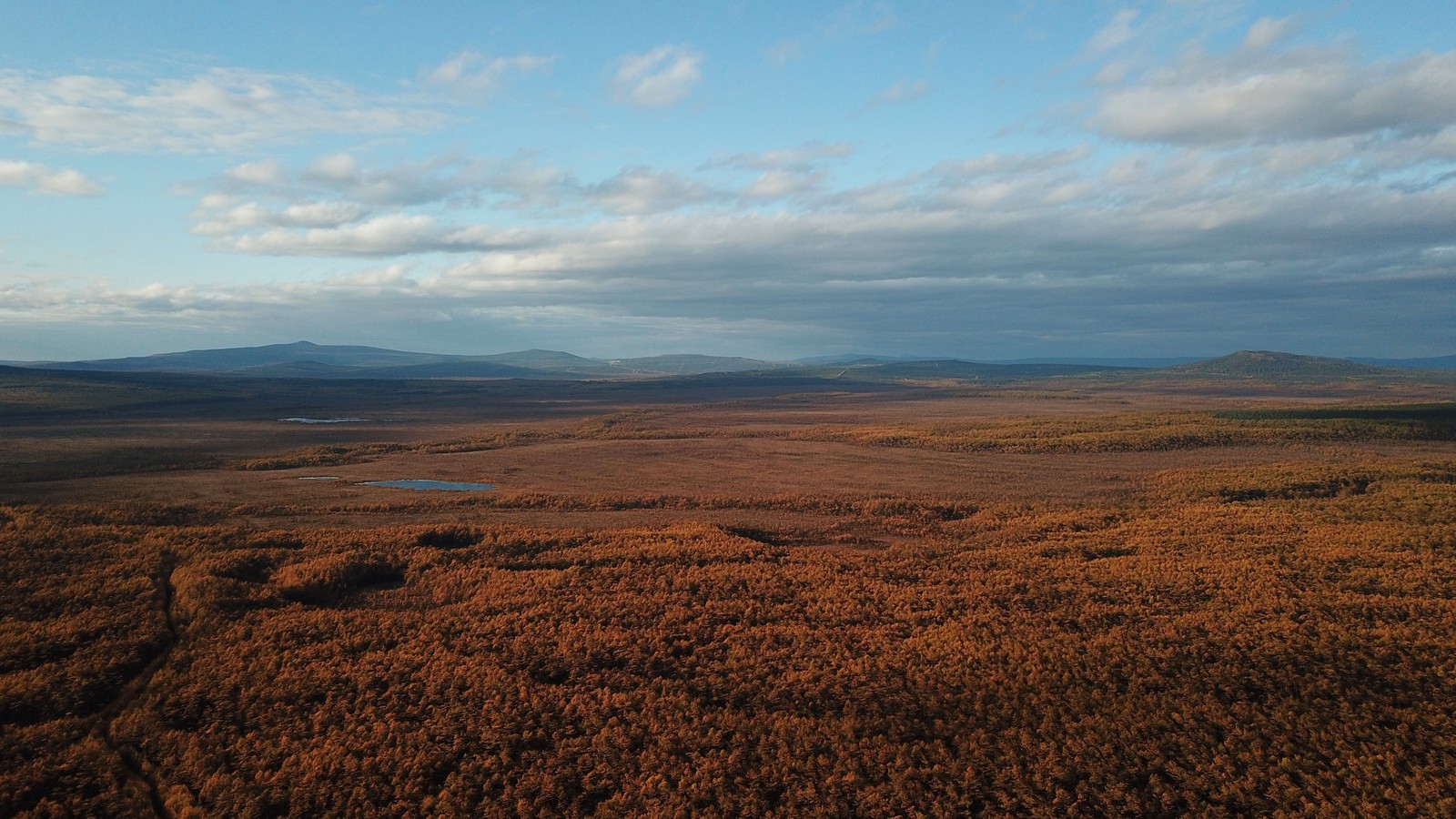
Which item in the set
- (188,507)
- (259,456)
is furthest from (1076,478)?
(259,456)

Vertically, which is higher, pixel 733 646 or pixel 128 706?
pixel 733 646

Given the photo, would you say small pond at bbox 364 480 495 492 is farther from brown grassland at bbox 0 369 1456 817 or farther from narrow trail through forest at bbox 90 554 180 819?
narrow trail through forest at bbox 90 554 180 819

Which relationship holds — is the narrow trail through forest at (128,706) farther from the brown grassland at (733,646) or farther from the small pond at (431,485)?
the small pond at (431,485)

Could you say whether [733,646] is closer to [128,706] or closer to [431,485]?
[128,706]

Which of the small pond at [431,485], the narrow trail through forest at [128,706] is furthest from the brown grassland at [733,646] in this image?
the small pond at [431,485]

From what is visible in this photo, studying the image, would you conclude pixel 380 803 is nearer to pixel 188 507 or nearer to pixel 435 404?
pixel 188 507

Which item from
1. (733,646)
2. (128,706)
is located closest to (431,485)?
(128,706)
